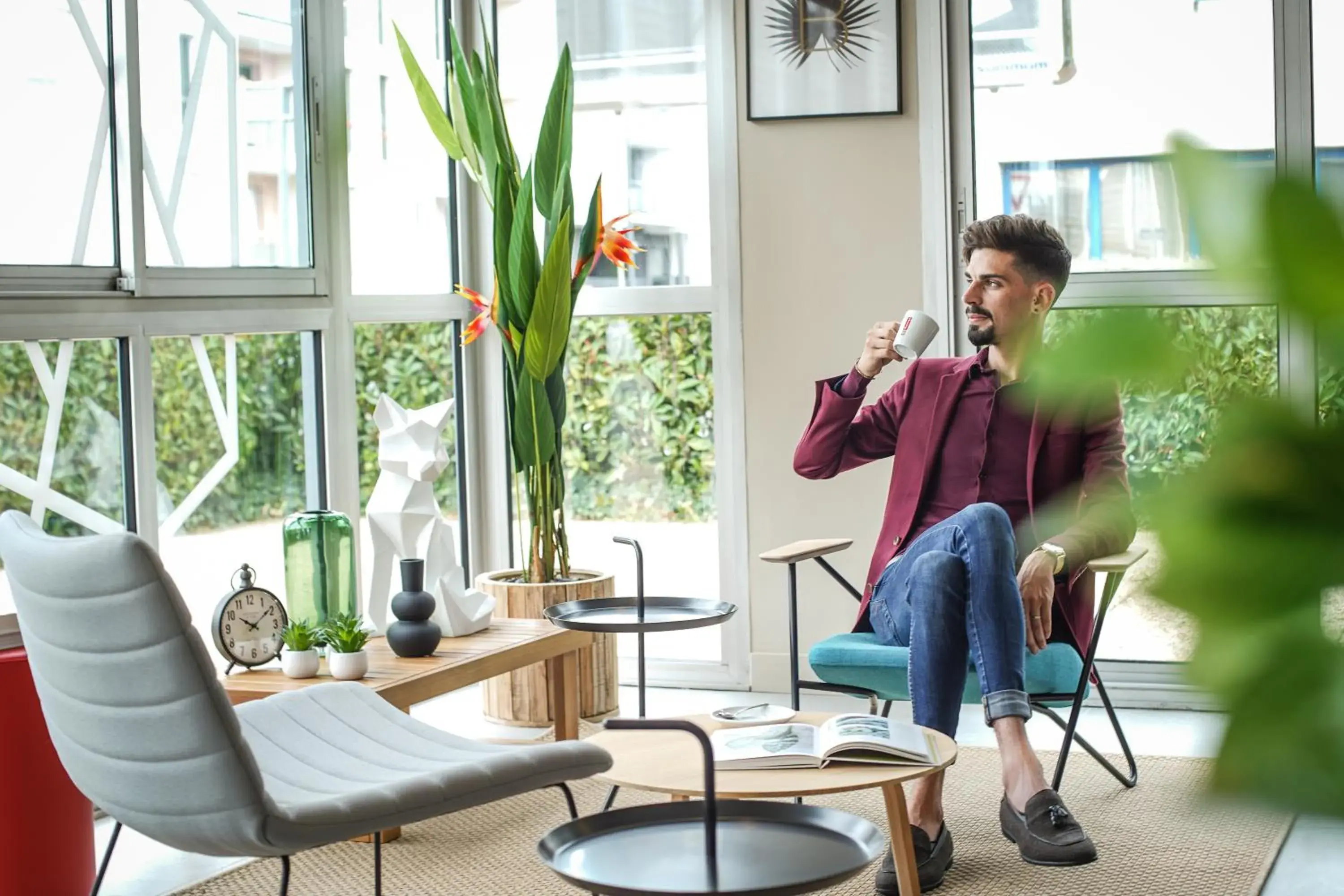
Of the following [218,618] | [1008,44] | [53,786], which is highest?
[1008,44]

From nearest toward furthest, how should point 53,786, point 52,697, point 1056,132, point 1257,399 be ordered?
point 1257,399
point 52,697
point 53,786
point 1056,132

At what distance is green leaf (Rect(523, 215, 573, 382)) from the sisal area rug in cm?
125

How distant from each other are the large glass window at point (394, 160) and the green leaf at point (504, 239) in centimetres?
42

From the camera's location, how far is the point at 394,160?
455 cm

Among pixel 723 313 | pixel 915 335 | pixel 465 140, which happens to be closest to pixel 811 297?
pixel 723 313

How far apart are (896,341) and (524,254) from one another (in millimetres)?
1323

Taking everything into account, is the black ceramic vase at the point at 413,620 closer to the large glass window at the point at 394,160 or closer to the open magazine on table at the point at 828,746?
the open magazine on table at the point at 828,746

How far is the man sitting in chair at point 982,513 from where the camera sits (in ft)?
9.29

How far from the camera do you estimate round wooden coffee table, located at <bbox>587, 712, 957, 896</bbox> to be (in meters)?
2.21

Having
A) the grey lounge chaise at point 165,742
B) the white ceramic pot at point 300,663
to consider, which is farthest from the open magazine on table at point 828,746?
the white ceramic pot at point 300,663

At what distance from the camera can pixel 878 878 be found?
2.76m

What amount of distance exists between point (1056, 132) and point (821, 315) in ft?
2.80

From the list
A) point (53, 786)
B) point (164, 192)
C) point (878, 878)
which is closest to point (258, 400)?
point (164, 192)

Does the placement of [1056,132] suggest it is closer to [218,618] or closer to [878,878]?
[878,878]
